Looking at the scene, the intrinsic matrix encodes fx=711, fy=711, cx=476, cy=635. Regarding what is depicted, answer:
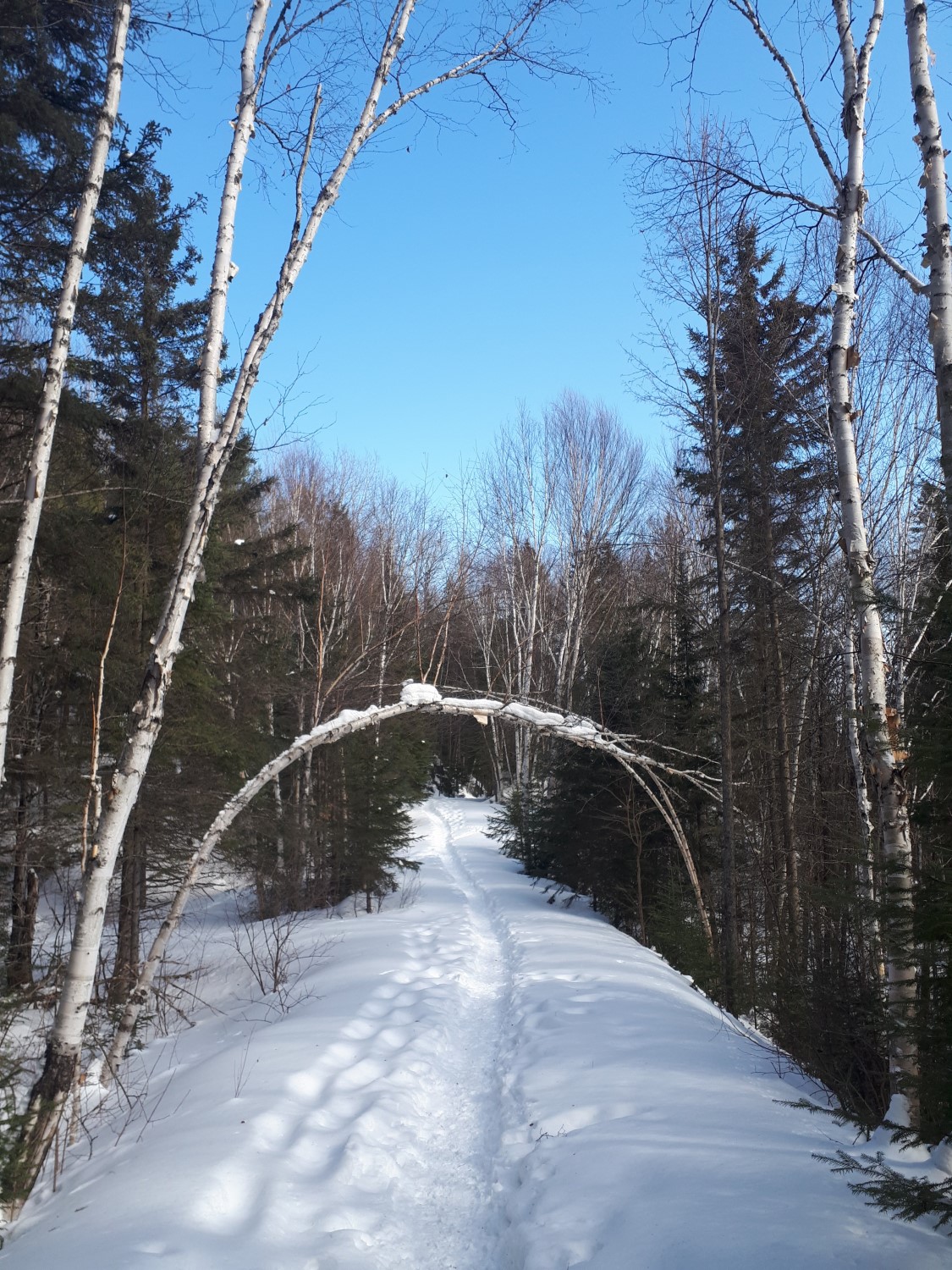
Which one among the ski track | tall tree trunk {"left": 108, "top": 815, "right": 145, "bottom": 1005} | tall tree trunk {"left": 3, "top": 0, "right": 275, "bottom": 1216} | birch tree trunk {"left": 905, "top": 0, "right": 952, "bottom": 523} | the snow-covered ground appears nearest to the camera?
the snow-covered ground

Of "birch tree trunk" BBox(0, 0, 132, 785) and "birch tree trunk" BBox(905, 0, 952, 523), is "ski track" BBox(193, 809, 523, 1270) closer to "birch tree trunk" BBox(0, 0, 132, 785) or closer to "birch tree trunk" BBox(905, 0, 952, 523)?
"birch tree trunk" BBox(0, 0, 132, 785)

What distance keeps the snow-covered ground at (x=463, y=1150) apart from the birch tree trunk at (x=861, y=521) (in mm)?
1019

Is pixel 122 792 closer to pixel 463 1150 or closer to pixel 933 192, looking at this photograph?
pixel 463 1150

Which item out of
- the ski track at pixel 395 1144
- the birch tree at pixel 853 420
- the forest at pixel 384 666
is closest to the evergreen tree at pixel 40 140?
the forest at pixel 384 666

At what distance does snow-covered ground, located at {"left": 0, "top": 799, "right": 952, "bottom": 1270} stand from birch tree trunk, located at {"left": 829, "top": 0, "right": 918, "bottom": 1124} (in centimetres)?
102

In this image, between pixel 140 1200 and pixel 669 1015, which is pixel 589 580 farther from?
pixel 140 1200

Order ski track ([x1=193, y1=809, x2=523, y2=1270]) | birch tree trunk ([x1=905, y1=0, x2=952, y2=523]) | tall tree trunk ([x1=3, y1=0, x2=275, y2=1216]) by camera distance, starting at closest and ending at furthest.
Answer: ski track ([x1=193, y1=809, x2=523, y2=1270])
tall tree trunk ([x1=3, y1=0, x2=275, y2=1216])
birch tree trunk ([x1=905, y1=0, x2=952, y2=523])

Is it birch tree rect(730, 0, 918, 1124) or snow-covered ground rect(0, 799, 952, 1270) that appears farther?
birch tree rect(730, 0, 918, 1124)

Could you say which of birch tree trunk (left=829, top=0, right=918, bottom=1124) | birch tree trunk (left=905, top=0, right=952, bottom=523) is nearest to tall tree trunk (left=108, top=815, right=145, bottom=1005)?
birch tree trunk (left=829, top=0, right=918, bottom=1124)

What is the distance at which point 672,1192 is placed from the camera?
308 cm

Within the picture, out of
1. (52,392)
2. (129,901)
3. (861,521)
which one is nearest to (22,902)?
(129,901)

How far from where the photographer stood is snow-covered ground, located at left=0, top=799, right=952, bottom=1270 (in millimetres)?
2846

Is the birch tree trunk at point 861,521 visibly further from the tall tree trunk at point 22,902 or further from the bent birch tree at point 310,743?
the tall tree trunk at point 22,902

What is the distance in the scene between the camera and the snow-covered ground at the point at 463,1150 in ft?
9.34
